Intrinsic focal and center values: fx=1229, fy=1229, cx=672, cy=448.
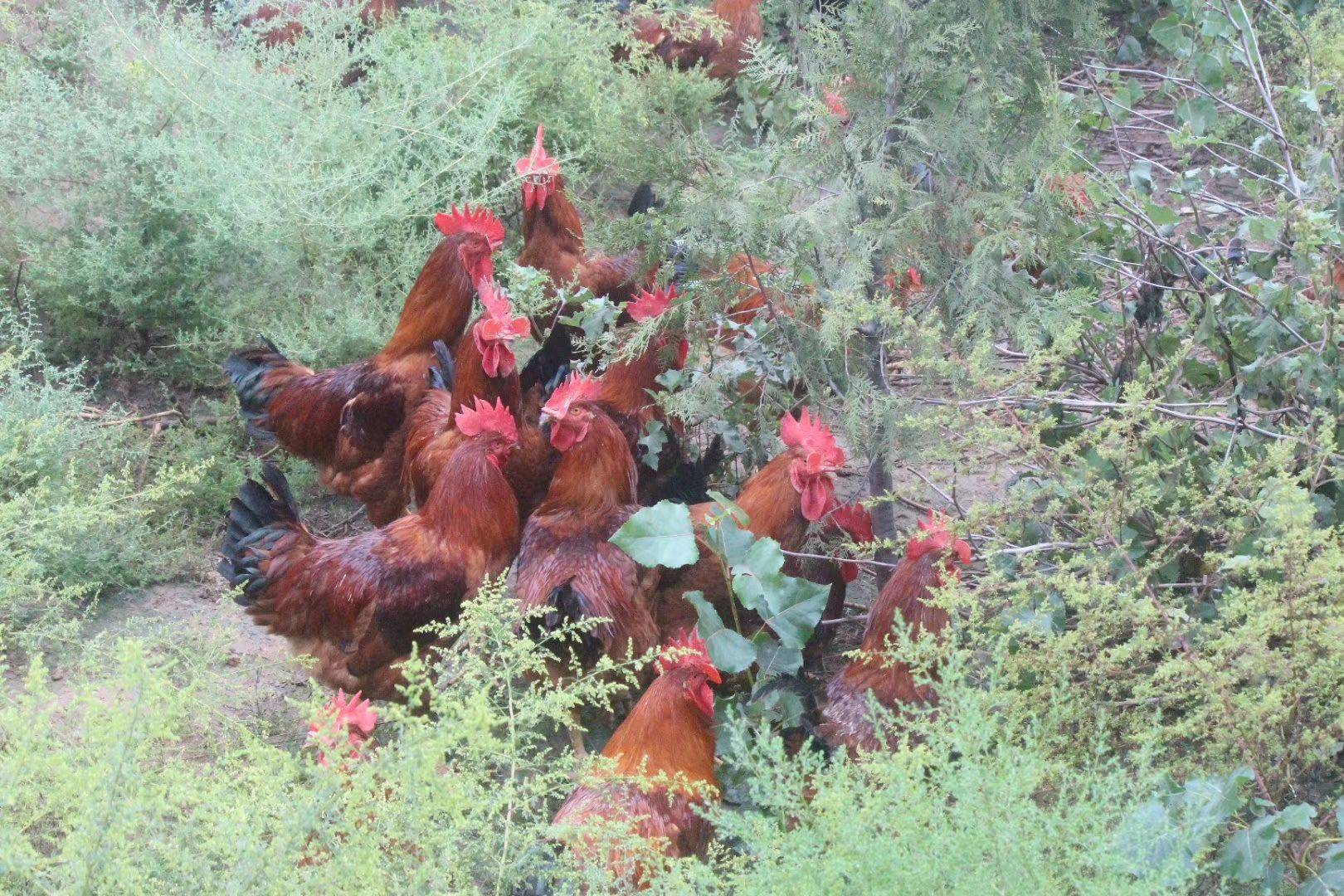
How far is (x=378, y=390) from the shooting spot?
4559 mm

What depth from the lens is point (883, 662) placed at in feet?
10.1

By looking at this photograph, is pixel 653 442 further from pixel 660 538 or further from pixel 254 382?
pixel 254 382

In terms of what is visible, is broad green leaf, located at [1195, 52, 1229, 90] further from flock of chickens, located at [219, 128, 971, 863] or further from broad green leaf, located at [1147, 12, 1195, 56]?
flock of chickens, located at [219, 128, 971, 863]

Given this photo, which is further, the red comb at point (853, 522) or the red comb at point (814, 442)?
the red comb at point (853, 522)

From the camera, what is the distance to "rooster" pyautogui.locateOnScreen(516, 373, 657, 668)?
3.52m

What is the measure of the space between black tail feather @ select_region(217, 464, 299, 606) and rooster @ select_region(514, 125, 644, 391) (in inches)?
55.4

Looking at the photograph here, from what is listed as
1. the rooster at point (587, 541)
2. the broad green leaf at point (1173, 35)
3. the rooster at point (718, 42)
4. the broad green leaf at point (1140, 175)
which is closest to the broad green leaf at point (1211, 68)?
the broad green leaf at point (1173, 35)

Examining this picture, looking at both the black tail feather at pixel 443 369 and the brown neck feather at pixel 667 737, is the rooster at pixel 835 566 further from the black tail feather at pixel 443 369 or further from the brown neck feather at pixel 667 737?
the black tail feather at pixel 443 369

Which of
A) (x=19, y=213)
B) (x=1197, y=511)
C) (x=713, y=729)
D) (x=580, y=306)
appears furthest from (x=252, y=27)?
(x=1197, y=511)

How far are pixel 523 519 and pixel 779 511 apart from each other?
981 mm

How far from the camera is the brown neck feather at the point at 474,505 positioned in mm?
3768

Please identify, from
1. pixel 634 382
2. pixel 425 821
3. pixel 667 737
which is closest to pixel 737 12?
pixel 634 382

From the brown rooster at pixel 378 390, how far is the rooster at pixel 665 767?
5.54ft

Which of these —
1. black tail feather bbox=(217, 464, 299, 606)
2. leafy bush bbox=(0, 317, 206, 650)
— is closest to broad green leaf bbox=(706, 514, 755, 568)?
black tail feather bbox=(217, 464, 299, 606)
